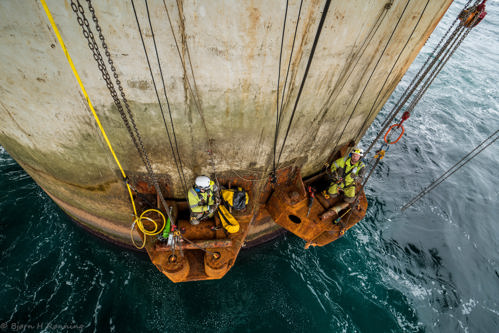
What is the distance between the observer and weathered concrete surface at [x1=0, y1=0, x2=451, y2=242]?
3.42m

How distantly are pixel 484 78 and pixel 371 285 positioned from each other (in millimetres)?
26251

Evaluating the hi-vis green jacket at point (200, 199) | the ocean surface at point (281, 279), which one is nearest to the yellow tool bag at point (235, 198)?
the hi-vis green jacket at point (200, 199)

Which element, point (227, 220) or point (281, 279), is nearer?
point (227, 220)

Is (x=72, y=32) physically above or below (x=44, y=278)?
above

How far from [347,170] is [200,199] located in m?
4.32

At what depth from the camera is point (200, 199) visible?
560cm

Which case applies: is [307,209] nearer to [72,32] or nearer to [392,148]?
[72,32]

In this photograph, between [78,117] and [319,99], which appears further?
[319,99]

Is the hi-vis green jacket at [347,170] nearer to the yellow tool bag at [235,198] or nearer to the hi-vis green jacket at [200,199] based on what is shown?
the yellow tool bag at [235,198]

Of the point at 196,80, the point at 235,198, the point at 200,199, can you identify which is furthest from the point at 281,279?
the point at 196,80

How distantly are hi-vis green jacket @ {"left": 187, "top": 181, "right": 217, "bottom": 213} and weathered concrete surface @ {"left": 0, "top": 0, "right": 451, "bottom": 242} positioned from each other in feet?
1.57

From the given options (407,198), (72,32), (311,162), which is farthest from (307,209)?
(407,198)

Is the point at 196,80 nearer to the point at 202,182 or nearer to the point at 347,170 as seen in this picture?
the point at 202,182

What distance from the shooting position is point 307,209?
6566mm
